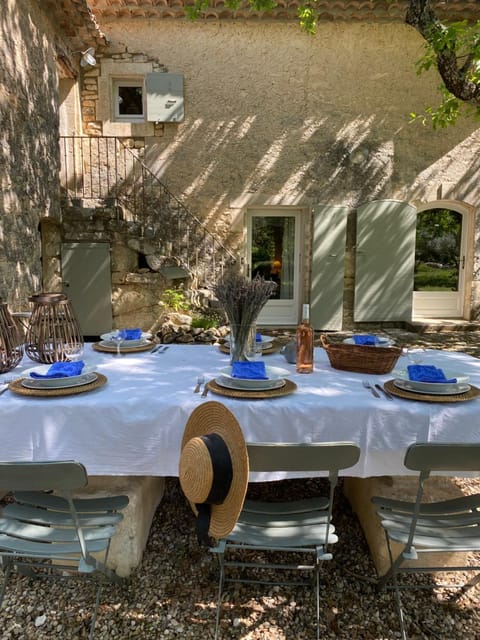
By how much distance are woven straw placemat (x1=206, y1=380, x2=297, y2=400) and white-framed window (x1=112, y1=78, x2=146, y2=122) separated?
22.3 feet

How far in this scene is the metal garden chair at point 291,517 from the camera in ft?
4.62

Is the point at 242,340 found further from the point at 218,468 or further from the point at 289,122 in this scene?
the point at 289,122

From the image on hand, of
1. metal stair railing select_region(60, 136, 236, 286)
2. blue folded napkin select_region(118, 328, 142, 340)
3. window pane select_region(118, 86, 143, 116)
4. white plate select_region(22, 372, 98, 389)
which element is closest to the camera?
white plate select_region(22, 372, 98, 389)

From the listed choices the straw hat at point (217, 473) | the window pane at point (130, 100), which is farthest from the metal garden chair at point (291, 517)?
the window pane at point (130, 100)

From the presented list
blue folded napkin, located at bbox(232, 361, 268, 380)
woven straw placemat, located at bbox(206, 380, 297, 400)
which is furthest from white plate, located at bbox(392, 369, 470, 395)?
blue folded napkin, located at bbox(232, 361, 268, 380)

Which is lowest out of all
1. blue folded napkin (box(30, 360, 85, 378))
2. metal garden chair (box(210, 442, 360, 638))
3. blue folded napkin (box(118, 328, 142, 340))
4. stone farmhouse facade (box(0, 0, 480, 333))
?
metal garden chair (box(210, 442, 360, 638))

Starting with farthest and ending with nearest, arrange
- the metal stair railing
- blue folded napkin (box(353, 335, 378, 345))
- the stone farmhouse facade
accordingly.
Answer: the metal stair railing < the stone farmhouse facade < blue folded napkin (box(353, 335, 378, 345))

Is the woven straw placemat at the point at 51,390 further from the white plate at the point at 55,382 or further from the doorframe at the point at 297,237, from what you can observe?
the doorframe at the point at 297,237

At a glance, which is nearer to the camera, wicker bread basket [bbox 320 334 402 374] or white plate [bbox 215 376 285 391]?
white plate [bbox 215 376 285 391]

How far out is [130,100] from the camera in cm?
771

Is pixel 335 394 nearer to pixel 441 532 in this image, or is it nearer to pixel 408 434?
pixel 408 434

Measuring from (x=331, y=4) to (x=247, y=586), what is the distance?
7.68 meters

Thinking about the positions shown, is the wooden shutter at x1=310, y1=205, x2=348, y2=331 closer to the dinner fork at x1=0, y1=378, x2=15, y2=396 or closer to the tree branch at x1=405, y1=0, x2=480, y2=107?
the tree branch at x1=405, y1=0, x2=480, y2=107

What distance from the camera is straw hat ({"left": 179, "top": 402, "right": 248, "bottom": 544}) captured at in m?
1.45
